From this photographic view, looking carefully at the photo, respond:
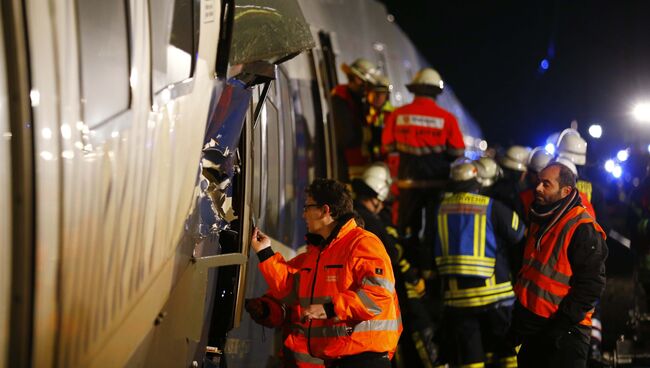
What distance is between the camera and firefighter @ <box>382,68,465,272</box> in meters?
8.76

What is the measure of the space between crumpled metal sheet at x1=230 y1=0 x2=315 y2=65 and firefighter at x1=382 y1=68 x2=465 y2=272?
4501mm

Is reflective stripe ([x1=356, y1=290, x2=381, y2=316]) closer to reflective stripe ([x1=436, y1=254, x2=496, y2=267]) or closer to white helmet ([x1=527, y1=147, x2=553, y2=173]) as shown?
reflective stripe ([x1=436, y1=254, x2=496, y2=267])

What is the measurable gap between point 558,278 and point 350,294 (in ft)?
6.04

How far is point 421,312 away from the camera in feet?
26.0

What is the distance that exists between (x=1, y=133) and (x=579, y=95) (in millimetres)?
31962

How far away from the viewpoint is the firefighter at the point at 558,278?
5.62 meters

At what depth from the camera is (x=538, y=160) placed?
8.62 meters

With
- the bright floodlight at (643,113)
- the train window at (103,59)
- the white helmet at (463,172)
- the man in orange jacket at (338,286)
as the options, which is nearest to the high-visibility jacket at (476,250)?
the white helmet at (463,172)

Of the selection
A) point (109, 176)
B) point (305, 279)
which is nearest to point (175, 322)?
point (109, 176)

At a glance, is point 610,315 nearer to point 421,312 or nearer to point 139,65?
point 421,312

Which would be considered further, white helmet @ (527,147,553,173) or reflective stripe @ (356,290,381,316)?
white helmet @ (527,147,553,173)

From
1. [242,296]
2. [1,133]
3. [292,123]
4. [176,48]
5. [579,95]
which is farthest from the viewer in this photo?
[579,95]

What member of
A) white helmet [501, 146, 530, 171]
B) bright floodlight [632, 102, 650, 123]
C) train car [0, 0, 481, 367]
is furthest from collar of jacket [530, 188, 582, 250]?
bright floodlight [632, 102, 650, 123]

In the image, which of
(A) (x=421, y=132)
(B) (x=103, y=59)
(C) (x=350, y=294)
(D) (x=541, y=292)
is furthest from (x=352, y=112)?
(B) (x=103, y=59)
